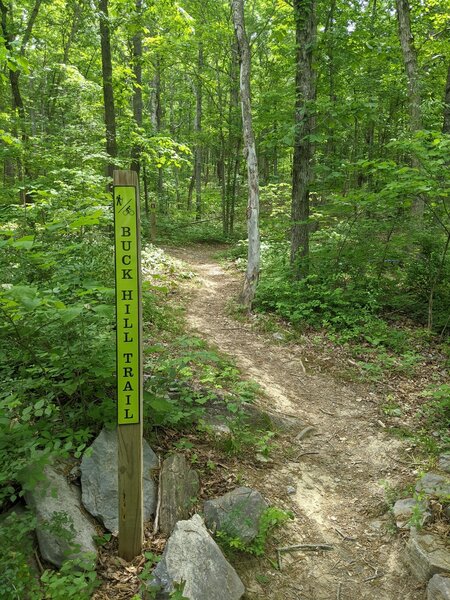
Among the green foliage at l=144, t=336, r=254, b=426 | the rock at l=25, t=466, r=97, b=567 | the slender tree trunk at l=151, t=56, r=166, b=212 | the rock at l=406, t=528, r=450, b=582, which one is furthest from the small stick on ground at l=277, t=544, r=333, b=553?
the slender tree trunk at l=151, t=56, r=166, b=212

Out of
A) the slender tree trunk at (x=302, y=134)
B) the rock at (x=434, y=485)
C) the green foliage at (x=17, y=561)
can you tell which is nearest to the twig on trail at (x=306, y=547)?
the rock at (x=434, y=485)

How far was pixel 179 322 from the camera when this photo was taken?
8.02 m

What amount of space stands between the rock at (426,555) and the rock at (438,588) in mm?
98

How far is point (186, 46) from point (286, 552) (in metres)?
15.4

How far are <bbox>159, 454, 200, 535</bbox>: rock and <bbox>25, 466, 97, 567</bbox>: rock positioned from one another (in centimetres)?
56

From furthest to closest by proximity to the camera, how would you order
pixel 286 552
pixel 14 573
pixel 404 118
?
1. pixel 404 118
2. pixel 286 552
3. pixel 14 573

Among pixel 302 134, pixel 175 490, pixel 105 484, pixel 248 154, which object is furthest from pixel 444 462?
pixel 248 154

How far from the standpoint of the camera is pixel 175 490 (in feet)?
10.9

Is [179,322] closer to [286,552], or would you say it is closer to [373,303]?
[373,303]

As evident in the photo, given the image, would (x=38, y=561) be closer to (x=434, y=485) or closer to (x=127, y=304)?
(x=127, y=304)

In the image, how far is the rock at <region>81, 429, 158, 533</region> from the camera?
301 cm

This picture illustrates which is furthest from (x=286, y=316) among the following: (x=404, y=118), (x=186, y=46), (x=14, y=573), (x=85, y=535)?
(x=404, y=118)

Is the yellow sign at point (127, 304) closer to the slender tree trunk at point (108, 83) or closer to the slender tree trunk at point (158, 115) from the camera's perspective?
the slender tree trunk at point (108, 83)

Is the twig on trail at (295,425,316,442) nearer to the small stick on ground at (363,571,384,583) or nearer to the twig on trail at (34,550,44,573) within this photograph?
the small stick on ground at (363,571,384,583)
